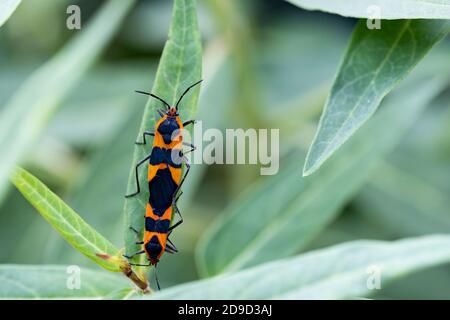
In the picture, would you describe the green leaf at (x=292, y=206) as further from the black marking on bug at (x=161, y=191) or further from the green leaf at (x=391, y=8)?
the green leaf at (x=391, y=8)

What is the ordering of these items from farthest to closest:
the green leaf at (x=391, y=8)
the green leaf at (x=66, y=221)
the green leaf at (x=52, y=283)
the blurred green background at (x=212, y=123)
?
the blurred green background at (x=212, y=123)
the green leaf at (x=52, y=283)
the green leaf at (x=66, y=221)
the green leaf at (x=391, y=8)

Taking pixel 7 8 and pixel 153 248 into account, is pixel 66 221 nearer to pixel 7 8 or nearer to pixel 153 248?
pixel 153 248

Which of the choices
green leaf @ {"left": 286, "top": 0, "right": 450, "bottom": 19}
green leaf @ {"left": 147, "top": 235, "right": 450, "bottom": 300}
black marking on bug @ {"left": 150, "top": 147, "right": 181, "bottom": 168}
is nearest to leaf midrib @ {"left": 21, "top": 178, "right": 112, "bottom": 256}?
green leaf @ {"left": 147, "top": 235, "right": 450, "bottom": 300}

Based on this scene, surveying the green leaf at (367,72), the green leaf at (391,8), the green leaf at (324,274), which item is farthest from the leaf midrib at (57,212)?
the green leaf at (391,8)
